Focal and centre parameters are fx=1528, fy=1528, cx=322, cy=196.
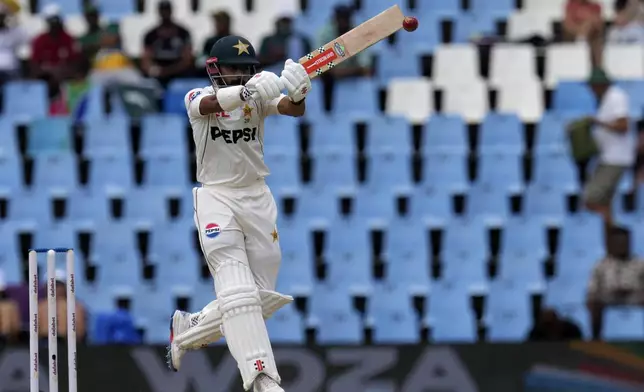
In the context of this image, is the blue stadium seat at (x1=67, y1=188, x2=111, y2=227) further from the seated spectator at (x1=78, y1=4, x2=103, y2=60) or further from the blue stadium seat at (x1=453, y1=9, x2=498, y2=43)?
the blue stadium seat at (x1=453, y1=9, x2=498, y2=43)

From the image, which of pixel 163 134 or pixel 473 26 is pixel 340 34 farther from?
pixel 163 134

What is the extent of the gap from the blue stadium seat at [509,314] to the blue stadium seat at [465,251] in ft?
0.80

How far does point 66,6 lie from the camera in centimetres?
1490

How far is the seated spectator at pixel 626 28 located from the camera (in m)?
14.0

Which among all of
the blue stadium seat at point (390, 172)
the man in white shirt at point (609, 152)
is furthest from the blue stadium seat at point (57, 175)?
the man in white shirt at point (609, 152)

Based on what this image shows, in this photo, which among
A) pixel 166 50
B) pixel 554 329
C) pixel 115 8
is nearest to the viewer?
pixel 554 329

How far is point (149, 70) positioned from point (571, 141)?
3.76 m

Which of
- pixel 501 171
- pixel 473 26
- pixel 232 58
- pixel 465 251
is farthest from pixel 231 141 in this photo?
pixel 473 26

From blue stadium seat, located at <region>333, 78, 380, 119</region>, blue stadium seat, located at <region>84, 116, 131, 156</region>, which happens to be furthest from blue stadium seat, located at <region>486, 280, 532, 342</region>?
blue stadium seat, located at <region>84, 116, 131, 156</region>

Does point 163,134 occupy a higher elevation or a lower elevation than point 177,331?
higher

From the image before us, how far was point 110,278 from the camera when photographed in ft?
40.2

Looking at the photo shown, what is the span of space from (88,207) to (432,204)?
2852 millimetres

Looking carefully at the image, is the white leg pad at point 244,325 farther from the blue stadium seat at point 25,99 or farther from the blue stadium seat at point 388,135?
the blue stadium seat at point 25,99

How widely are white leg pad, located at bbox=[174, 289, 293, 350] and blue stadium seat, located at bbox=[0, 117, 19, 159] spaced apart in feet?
17.7
